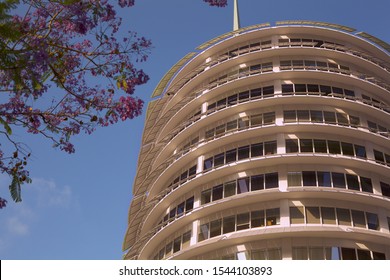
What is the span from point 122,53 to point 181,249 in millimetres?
27792

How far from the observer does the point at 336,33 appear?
142ft

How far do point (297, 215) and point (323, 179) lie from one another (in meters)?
3.43

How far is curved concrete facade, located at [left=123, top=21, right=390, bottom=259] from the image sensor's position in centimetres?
3238

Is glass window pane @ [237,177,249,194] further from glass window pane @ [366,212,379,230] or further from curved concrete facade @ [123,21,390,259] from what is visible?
glass window pane @ [366,212,379,230]

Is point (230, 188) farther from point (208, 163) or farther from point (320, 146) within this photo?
point (320, 146)

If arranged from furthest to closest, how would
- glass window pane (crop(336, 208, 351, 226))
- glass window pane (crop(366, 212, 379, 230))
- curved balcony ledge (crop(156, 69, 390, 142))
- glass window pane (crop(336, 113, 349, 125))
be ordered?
curved balcony ledge (crop(156, 69, 390, 142))
glass window pane (crop(336, 113, 349, 125))
glass window pane (crop(366, 212, 379, 230))
glass window pane (crop(336, 208, 351, 226))

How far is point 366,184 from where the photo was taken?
35.0 m

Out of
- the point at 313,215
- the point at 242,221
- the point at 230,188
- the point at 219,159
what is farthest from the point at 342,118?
the point at 242,221

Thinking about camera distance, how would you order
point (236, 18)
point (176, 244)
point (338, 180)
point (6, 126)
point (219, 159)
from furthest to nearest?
point (236, 18)
point (219, 159)
point (176, 244)
point (338, 180)
point (6, 126)

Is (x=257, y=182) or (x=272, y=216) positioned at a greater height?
(x=257, y=182)

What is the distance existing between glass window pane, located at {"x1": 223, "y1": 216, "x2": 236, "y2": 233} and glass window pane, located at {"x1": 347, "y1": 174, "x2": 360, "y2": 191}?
8.10 m

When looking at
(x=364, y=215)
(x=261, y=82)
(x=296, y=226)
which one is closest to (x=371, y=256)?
(x=364, y=215)

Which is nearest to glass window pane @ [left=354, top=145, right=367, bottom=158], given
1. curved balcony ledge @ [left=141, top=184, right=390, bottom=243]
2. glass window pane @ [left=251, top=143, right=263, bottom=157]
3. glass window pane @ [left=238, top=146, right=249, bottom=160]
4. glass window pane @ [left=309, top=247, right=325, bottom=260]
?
curved balcony ledge @ [left=141, top=184, right=390, bottom=243]

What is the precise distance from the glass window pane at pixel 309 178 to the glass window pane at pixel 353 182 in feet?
7.92
